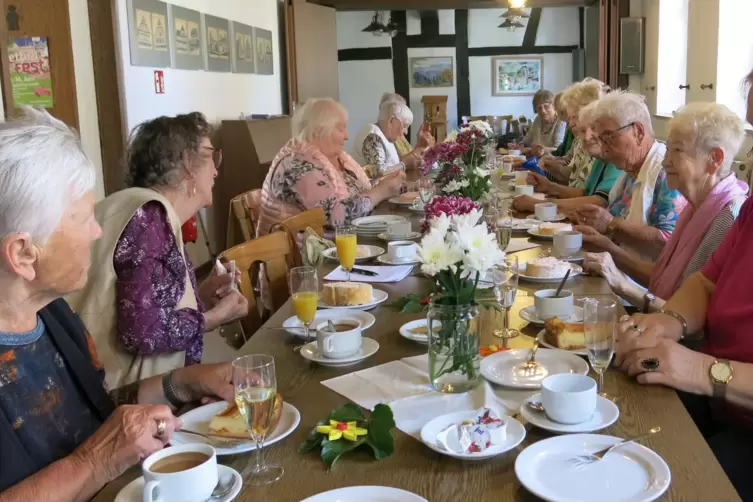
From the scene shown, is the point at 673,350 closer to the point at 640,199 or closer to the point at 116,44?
the point at 640,199

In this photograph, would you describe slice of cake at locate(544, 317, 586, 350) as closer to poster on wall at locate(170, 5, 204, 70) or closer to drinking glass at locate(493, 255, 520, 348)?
drinking glass at locate(493, 255, 520, 348)

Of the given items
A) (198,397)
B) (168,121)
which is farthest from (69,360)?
(168,121)

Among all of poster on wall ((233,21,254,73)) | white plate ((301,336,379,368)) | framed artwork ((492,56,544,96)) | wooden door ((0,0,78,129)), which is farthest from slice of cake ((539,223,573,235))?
framed artwork ((492,56,544,96))

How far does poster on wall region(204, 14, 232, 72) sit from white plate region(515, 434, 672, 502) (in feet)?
17.9

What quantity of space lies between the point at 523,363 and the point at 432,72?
11599mm

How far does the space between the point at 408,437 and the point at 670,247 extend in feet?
5.18

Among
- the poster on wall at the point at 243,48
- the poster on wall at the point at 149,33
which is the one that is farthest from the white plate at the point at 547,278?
the poster on wall at the point at 243,48

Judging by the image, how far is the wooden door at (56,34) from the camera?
4.01 meters

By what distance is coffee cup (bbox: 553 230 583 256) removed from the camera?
2.44m

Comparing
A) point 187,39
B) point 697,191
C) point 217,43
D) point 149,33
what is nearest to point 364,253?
point 697,191

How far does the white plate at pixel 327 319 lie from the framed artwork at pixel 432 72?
11.1 m

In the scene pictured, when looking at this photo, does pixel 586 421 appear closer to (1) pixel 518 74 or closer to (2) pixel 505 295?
(2) pixel 505 295

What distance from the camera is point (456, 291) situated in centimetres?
130

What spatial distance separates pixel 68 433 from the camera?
1.29 m
